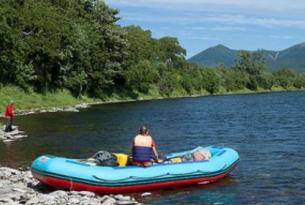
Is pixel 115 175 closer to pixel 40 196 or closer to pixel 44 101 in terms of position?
pixel 40 196

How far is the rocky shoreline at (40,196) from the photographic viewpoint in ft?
63.0

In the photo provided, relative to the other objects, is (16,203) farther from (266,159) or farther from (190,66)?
(190,66)

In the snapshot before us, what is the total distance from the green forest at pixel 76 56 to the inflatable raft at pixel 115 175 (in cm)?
4526

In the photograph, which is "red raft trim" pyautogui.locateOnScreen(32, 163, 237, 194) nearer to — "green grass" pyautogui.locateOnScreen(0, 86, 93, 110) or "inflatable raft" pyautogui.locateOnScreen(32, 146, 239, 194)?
"inflatable raft" pyautogui.locateOnScreen(32, 146, 239, 194)

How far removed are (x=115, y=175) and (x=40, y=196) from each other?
319 cm

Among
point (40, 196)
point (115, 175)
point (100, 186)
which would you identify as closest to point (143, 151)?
point (115, 175)

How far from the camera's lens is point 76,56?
80.8 meters

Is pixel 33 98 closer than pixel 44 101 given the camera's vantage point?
Yes

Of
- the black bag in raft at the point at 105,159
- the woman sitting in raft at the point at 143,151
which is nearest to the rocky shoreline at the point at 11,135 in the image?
the black bag in raft at the point at 105,159

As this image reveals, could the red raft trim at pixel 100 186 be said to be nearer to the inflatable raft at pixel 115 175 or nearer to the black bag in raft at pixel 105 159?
the inflatable raft at pixel 115 175

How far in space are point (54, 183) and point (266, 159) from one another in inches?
513

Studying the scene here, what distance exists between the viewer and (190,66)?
157750 millimetres

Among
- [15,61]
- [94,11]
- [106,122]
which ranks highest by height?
[94,11]

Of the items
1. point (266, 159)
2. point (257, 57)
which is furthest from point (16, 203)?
point (257, 57)
